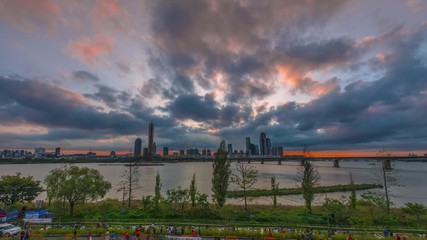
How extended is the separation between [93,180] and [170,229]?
28805 millimetres

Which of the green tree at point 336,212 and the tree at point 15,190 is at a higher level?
the tree at point 15,190

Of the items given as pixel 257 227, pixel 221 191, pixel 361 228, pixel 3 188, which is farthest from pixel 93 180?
pixel 361 228

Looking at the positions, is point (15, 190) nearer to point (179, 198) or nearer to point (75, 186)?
point (75, 186)

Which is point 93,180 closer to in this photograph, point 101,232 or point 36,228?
point 36,228

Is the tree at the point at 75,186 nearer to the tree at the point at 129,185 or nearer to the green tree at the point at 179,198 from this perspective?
the tree at the point at 129,185

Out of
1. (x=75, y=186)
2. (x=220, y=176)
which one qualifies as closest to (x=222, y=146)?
(x=220, y=176)

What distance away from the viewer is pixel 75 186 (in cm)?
5169

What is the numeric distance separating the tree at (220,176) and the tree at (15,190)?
43.4 metres

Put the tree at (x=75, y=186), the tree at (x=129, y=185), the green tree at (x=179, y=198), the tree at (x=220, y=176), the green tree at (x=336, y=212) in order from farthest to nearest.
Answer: the tree at (x=129, y=185)
the tree at (x=220, y=176)
the green tree at (x=179, y=198)
the tree at (x=75, y=186)
the green tree at (x=336, y=212)

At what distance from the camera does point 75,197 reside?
52375mm

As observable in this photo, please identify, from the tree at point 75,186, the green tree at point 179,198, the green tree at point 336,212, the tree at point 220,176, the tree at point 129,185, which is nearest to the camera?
the green tree at point 336,212

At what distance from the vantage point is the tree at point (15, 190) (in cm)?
5506

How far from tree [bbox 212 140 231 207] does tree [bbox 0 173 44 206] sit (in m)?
43.4

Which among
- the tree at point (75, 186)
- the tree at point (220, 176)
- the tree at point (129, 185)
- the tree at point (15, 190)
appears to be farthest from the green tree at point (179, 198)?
the tree at point (15, 190)
